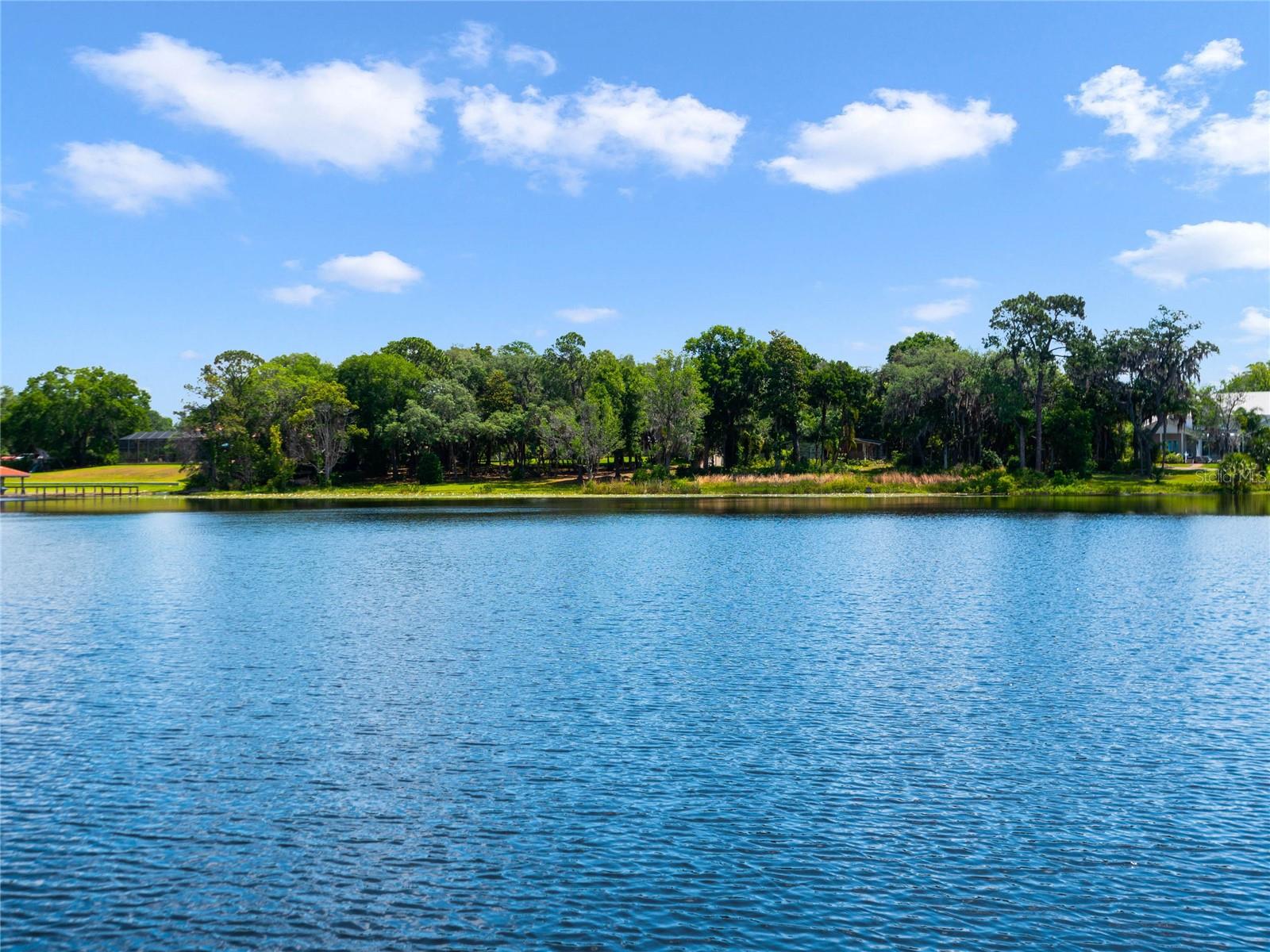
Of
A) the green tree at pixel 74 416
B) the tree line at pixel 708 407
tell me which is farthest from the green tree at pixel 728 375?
the green tree at pixel 74 416

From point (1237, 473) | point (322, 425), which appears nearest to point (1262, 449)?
point (1237, 473)

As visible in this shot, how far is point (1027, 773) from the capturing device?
54.7ft

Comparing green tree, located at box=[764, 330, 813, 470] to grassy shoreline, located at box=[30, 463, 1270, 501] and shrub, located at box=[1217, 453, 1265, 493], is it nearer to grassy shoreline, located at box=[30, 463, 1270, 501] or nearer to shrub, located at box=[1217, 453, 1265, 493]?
grassy shoreline, located at box=[30, 463, 1270, 501]

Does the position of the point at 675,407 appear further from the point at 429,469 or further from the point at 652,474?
the point at 429,469

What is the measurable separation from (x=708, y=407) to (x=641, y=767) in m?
101

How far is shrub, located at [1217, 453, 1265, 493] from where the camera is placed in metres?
97.6

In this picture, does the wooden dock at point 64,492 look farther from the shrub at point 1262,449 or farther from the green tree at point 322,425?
the shrub at point 1262,449

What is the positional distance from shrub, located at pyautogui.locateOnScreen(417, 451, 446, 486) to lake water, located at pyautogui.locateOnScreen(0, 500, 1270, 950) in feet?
275

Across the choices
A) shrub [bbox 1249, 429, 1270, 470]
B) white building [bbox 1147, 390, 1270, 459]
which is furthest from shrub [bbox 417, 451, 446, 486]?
shrub [bbox 1249, 429, 1270, 470]

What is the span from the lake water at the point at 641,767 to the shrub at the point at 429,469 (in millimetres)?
83864

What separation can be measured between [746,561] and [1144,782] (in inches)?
1256

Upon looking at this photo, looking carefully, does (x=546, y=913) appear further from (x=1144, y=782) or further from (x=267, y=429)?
(x=267, y=429)

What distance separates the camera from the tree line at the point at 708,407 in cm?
10719

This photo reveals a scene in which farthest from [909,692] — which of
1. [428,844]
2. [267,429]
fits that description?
[267,429]
